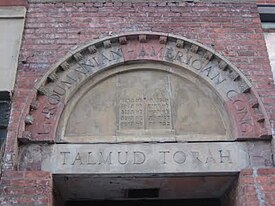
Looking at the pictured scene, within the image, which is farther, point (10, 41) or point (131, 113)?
point (10, 41)

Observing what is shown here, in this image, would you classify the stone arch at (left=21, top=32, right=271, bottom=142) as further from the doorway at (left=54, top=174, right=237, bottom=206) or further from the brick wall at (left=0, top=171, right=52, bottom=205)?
the doorway at (left=54, top=174, right=237, bottom=206)

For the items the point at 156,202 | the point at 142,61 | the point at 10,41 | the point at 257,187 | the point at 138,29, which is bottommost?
the point at 257,187

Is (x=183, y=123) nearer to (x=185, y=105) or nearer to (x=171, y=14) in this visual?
(x=185, y=105)

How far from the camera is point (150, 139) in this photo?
6.02m

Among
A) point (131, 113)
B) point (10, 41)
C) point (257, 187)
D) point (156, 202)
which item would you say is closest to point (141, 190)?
point (156, 202)

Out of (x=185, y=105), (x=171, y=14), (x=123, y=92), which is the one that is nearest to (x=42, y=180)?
(x=123, y=92)

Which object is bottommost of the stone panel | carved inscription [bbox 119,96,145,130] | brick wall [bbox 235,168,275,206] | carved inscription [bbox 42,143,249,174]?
brick wall [bbox 235,168,275,206]

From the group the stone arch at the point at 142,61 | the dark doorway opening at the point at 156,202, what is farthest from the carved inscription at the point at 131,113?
the dark doorway opening at the point at 156,202

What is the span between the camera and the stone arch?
6.00 m

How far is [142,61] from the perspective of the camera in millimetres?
6551

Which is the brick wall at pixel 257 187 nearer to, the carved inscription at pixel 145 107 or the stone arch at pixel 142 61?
the stone arch at pixel 142 61

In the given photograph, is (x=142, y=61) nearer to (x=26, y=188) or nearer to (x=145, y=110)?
(x=145, y=110)

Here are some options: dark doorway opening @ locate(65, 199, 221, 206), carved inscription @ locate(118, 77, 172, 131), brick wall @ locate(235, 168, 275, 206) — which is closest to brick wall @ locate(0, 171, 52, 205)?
carved inscription @ locate(118, 77, 172, 131)

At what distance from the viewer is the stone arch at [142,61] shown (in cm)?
600
